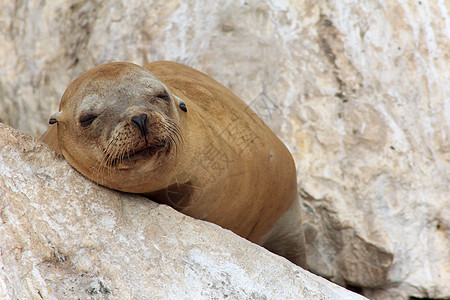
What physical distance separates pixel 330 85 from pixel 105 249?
308 centimetres

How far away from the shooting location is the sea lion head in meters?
3.06

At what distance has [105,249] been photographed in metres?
2.89

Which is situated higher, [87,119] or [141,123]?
[141,123]

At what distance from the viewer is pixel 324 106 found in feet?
17.2

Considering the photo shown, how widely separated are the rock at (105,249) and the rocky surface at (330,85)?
2015 mm

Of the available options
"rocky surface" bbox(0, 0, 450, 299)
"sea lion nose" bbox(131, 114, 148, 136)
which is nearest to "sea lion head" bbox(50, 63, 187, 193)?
"sea lion nose" bbox(131, 114, 148, 136)

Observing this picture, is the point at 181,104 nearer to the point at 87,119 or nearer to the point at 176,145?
the point at 176,145

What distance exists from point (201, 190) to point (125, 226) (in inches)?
24.1

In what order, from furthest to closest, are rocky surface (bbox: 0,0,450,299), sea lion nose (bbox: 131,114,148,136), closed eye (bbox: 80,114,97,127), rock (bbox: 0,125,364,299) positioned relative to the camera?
rocky surface (bbox: 0,0,450,299) → closed eye (bbox: 80,114,97,127) → sea lion nose (bbox: 131,114,148,136) → rock (bbox: 0,125,364,299)

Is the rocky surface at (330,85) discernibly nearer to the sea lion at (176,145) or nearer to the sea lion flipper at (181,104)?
the sea lion at (176,145)

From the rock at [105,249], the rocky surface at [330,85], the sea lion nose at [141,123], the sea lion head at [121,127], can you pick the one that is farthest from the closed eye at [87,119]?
the rocky surface at [330,85]

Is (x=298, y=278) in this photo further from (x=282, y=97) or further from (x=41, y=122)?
(x=41, y=122)

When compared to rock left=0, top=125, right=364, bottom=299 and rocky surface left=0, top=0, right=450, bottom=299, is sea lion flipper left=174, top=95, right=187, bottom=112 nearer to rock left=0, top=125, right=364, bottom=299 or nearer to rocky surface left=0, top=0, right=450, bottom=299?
rock left=0, top=125, right=364, bottom=299

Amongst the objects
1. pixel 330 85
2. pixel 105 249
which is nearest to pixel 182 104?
pixel 105 249
